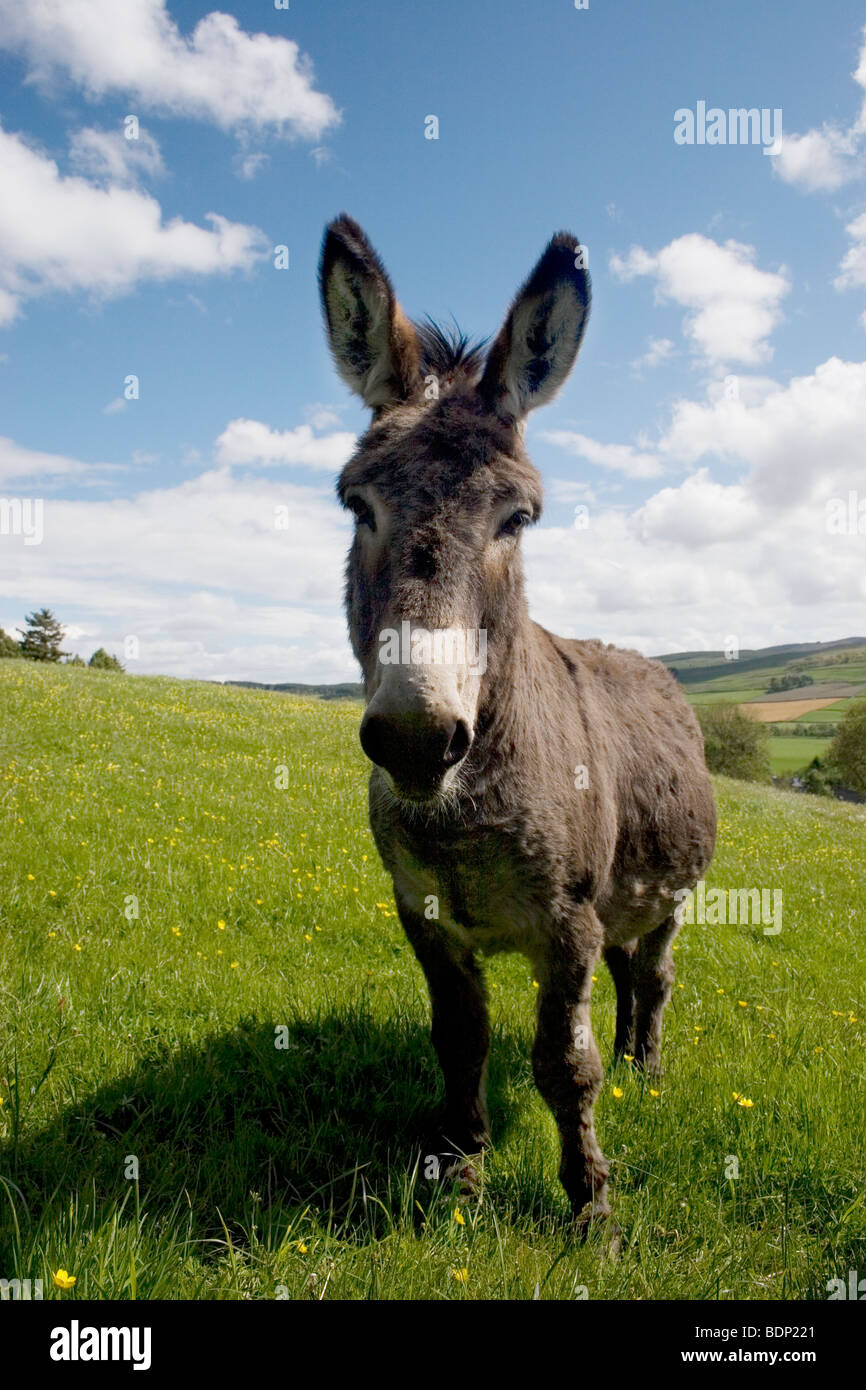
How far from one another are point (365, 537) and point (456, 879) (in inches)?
58.2

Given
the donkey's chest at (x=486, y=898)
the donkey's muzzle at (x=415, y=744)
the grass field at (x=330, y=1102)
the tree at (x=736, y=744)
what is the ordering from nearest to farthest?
the donkey's muzzle at (x=415, y=744), the grass field at (x=330, y=1102), the donkey's chest at (x=486, y=898), the tree at (x=736, y=744)

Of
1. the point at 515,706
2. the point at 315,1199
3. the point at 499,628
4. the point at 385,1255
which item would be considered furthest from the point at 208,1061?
the point at 499,628

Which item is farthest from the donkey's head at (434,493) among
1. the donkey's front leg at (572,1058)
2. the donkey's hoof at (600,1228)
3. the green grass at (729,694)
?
the green grass at (729,694)

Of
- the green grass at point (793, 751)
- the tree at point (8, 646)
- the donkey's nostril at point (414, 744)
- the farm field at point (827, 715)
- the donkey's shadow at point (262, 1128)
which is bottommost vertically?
the green grass at point (793, 751)

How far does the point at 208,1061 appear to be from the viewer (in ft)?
12.1

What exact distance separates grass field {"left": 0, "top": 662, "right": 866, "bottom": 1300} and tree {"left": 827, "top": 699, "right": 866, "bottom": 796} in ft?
197

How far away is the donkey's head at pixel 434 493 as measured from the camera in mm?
2262

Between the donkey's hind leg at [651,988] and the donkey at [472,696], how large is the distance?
1271 mm

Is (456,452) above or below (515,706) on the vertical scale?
above

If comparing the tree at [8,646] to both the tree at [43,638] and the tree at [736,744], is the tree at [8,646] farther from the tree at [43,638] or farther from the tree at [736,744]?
the tree at [736,744]

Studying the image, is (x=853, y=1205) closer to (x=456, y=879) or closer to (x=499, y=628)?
(x=456, y=879)

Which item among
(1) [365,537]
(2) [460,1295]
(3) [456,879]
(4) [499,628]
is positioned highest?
(1) [365,537]

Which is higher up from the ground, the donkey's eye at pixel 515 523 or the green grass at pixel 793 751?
the donkey's eye at pixel 515 523
